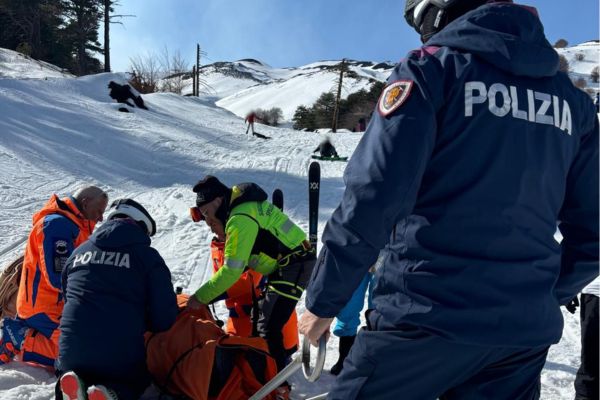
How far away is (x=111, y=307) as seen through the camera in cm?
275

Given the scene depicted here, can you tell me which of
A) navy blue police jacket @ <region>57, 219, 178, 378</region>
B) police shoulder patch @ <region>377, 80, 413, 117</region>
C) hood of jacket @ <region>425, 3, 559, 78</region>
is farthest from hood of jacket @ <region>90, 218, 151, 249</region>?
hood of jacket @ <region>425, 3, 559, 78</region>

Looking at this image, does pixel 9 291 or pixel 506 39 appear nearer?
pixel 506 39

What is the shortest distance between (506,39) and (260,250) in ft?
8.17

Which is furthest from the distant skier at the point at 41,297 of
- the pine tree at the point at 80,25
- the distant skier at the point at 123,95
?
the pine tree at the point at 80,25

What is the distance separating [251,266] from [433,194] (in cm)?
237

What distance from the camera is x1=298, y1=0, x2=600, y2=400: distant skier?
1346 millimetres

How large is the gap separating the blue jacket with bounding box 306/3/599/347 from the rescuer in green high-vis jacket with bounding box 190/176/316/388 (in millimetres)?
1909

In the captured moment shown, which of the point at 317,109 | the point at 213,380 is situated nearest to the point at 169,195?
the point at 213,380

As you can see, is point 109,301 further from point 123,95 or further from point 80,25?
point 80,25

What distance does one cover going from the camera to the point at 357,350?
1.50 m

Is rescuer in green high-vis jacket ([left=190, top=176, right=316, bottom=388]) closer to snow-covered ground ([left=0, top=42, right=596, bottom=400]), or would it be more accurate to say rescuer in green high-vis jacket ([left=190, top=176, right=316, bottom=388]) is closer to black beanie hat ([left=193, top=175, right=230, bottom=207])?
black beanie hat ([left=193, top=175, right=230, bottom=207])

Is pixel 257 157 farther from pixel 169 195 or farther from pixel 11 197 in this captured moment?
pixel 11 197

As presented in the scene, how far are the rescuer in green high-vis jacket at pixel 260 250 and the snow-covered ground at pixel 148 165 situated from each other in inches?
21.1

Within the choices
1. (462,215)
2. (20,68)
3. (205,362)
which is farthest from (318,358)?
(20,68)
